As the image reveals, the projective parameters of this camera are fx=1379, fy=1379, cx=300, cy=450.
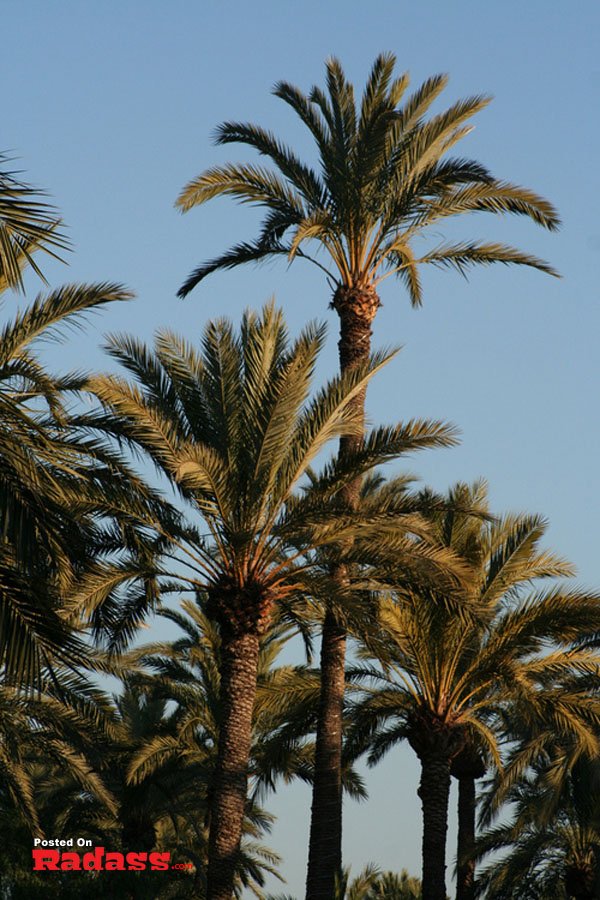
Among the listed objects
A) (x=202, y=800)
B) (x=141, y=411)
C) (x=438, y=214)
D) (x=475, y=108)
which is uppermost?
(x=475, y=108)

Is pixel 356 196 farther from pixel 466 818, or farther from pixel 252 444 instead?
pixel 466 818

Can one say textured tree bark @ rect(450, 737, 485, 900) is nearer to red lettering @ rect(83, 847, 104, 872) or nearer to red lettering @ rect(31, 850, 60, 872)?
red lettering @ rect(83, 847, 104, 872)

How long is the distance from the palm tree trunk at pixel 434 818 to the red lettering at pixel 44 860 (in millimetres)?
6814

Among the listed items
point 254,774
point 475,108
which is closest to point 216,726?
point 254,774

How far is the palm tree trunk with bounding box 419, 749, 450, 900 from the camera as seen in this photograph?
78.1 feet

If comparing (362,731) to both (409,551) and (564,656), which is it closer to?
(564,656)

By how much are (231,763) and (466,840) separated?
12.2 metres

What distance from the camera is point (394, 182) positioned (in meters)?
23.1

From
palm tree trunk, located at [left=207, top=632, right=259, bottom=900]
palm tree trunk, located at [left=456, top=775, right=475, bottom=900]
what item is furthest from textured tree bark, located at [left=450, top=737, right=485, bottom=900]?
palm tree trunk, located at [left=207, top=632, right=259, bottom=900]

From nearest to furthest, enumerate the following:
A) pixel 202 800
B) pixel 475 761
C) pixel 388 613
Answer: pixel 388 613, pixel 475 761, pixel 202 800

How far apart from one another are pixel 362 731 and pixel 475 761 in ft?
17.1

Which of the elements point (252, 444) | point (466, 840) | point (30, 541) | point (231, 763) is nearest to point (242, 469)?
point (252, 444)

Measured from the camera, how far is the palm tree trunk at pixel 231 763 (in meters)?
19.4

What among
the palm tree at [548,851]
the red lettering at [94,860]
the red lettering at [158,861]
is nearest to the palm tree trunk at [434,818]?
the palm tree at [548,851]
